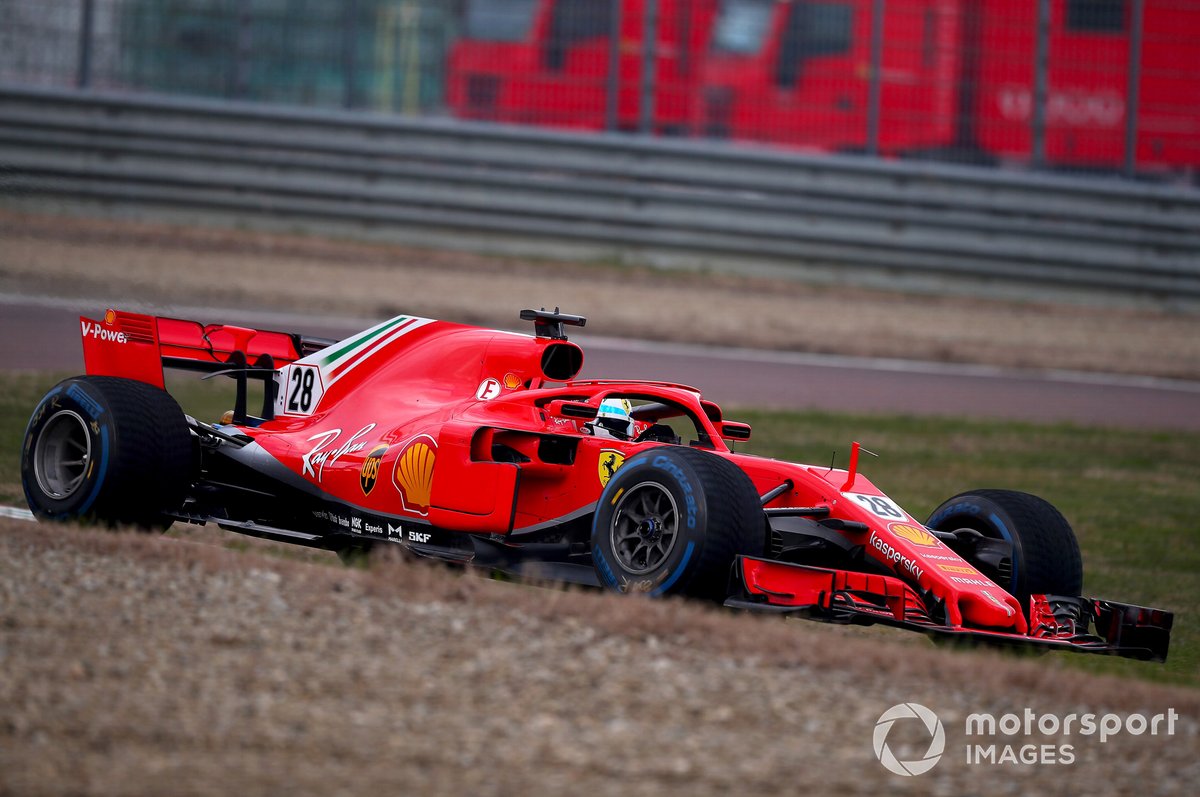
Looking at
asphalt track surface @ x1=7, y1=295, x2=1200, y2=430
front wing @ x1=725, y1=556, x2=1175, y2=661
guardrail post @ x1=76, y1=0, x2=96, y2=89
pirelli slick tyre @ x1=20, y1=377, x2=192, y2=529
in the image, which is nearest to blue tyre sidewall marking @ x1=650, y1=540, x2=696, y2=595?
front wing @ x1=725, y1=556, x2=1175, y2=661

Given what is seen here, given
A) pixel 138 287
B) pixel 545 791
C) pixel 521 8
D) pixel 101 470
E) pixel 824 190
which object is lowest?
pixel 545 791

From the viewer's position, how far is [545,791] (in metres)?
4.24

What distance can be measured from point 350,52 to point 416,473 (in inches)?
459

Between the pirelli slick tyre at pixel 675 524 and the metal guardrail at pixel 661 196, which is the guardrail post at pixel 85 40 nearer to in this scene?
the metal guardrail at pixel 661 196

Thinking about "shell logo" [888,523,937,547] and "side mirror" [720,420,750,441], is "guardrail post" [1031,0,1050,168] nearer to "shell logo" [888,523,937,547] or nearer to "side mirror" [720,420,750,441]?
"side mirror" [720,420,750,441]

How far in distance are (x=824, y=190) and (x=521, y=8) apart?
159 inches

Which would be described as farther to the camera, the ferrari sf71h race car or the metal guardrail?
the metal guardrail

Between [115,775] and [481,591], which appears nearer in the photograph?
[115,775]

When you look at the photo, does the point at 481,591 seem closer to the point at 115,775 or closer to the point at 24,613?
the point at 24,613

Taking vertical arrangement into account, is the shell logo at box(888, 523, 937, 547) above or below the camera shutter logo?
above

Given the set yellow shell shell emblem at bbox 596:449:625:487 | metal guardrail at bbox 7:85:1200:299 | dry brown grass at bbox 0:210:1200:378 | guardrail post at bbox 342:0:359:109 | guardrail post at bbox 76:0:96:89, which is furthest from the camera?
guardrail post at bbox 342:0:359:109

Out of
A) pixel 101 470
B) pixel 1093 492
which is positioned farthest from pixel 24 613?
pixel 1093 492

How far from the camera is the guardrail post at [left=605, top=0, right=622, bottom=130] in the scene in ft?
59.7

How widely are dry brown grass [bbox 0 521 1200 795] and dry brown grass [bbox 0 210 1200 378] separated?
10457 millimetres
